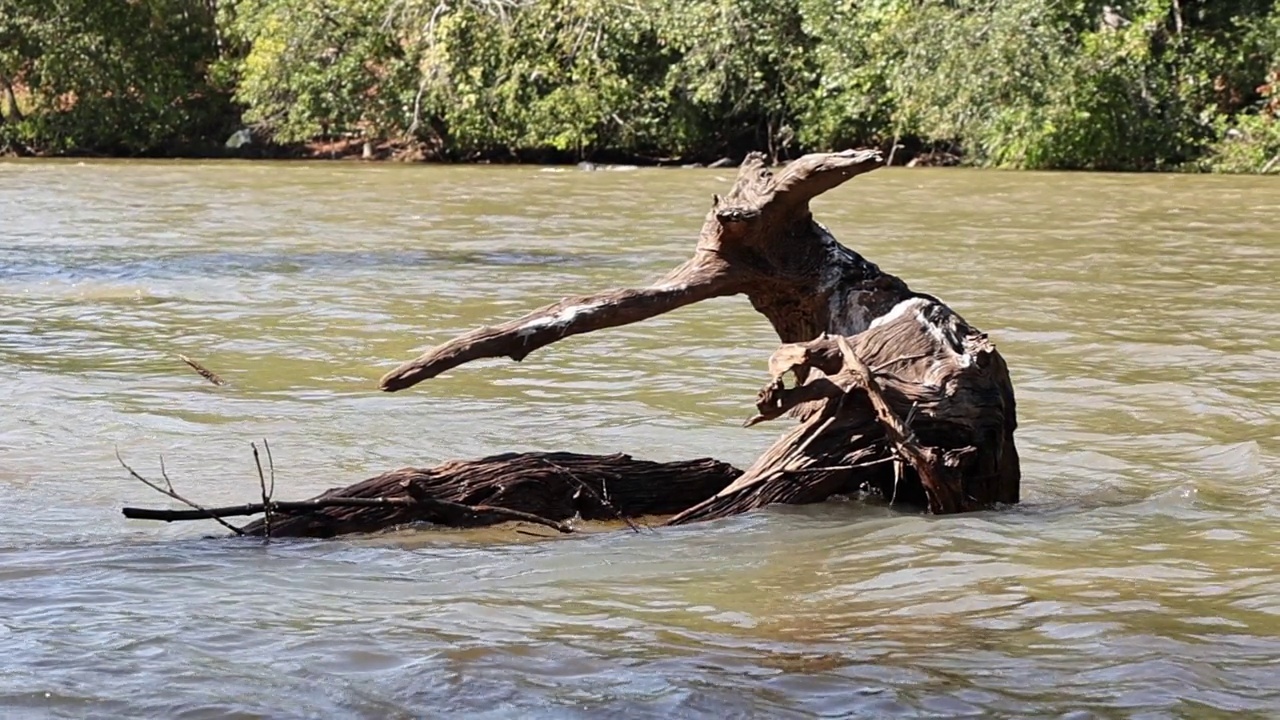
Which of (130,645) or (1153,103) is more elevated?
(1153,103)

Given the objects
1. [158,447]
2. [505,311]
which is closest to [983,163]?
[505,311]

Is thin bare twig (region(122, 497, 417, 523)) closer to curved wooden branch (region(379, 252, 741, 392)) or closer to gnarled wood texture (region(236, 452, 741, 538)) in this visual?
gnarled wood texture (region(236, 452, 741, 538))

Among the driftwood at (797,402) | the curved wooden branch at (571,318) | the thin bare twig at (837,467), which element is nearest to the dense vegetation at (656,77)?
the driftwood at (797,402)

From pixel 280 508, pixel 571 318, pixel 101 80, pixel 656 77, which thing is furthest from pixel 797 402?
pixel 101 80

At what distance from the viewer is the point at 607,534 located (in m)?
5.73

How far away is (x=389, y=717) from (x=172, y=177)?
1001 inches

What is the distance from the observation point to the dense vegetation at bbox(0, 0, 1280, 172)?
27.2 m

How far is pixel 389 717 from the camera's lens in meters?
3.72

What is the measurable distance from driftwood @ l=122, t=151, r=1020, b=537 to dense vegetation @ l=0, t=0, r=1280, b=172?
2132 centimetres

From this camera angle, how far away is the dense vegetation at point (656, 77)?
27219 mm

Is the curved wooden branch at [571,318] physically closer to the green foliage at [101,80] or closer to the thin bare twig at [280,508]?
the thin bare twig at [280,508]

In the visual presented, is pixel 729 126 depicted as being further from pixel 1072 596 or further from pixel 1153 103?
pixel 1072 596

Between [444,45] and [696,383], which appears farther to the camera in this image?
[444,45]

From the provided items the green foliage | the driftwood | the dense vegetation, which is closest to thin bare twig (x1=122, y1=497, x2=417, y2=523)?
the driftwood
